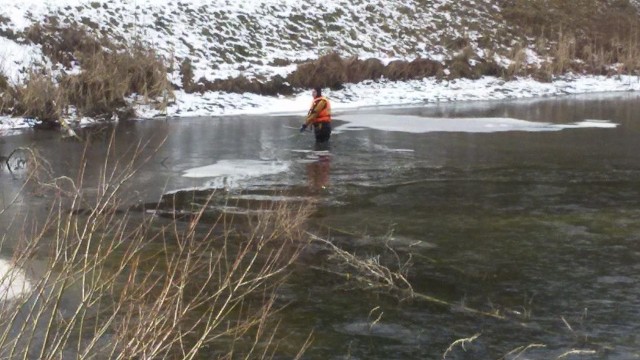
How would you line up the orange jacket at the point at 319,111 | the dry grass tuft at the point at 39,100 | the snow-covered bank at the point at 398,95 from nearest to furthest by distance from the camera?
the orange jacket at the point at 319,111
the dry grass tuft at the point at 39,100
the snow-covered bank at the point at 398,95

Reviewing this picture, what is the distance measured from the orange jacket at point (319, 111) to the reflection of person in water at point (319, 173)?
4.43 ft

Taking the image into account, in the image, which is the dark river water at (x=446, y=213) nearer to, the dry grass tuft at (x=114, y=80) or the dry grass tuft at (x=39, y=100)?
the dry grass tuft at (x=39, y=100)

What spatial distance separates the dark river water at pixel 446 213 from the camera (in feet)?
25.8

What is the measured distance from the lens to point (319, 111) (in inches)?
747

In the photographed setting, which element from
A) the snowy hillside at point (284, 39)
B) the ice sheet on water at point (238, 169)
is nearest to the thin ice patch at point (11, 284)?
the ice sheet on water at point (238, 169)

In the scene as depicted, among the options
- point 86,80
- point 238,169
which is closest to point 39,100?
point 86,80

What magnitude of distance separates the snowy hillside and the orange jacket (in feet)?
26.2

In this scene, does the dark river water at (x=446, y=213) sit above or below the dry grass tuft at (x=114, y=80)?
below

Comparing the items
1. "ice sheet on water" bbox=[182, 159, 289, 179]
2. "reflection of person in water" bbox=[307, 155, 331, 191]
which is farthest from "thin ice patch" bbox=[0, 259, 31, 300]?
"ice sheet on water" bbox=[182, 159, 289, 179]

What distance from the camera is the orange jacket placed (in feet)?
61.9

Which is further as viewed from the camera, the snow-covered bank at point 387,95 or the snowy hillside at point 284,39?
the snowy hillside at point 284,39

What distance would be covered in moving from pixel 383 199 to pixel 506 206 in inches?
68.8

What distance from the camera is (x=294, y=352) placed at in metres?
7.41

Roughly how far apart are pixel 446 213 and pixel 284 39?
Result: 23482 millimetres
